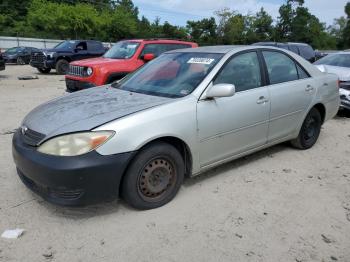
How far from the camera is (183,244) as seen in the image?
10.2 feet

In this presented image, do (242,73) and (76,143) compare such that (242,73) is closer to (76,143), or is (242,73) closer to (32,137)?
(76,143)

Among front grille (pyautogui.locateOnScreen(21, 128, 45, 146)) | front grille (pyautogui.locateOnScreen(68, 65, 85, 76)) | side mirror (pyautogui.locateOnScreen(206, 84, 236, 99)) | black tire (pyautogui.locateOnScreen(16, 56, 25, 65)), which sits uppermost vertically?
side mirror (pyautogui.locateOnScreen(206, 84, 236, 99))

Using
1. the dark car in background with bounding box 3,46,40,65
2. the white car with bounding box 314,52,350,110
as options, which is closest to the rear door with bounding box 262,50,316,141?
the white car with bounding box 314,52,350,110

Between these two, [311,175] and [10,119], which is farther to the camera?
[10,119]

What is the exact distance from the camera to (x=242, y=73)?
4430 mm

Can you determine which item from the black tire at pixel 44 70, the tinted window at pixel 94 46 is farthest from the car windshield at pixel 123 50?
the black tire at pixel 44 70

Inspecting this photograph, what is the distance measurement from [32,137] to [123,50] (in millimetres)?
6540

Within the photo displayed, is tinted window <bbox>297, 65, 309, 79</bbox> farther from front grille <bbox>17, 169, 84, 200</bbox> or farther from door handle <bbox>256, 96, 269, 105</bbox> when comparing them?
front grille <bbox>17, 169, 84, 200</bbox>

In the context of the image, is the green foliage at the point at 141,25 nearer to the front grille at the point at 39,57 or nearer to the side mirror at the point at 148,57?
the front grille at the point at 39,57

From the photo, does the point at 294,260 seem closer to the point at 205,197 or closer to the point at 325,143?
the point at 205,197

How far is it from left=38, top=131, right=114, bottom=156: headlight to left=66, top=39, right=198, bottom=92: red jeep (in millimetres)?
5176

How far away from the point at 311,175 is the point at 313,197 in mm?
681

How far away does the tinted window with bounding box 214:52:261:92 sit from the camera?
4.20 meters

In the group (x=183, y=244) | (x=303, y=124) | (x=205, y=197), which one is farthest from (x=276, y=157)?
(x=183, y=244)
